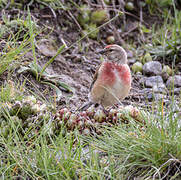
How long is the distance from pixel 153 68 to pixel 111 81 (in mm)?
1443

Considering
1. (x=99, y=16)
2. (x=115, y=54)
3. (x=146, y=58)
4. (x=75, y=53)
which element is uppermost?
(x=99, y=16)

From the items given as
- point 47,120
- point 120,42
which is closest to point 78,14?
point 120,42

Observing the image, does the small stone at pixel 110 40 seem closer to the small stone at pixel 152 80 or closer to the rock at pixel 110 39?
the rock at pixel 110 39

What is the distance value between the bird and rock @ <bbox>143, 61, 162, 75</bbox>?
1.00 meters

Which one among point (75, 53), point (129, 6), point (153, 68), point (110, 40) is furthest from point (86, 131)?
point (129, 6)

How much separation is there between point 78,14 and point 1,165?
13.2 ft

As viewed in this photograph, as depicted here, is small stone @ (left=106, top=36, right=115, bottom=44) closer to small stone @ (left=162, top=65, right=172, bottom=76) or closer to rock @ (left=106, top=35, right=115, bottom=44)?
rock @ (left=106, top=35, right=115, bottom=44)

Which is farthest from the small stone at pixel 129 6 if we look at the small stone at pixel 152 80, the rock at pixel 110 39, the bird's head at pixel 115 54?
the bird's head at pixel 115 54

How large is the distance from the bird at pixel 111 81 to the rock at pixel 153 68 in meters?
1.00

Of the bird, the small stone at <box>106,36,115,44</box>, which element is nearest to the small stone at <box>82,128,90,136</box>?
the bird

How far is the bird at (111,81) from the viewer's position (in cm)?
435

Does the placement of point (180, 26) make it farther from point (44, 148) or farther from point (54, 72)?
point (44, 148)

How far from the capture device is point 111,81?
4363 millimetres

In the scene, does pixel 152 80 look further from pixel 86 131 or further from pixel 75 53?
pixel 86 131
